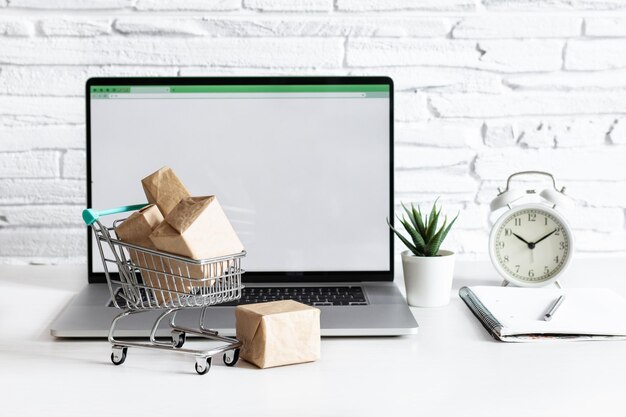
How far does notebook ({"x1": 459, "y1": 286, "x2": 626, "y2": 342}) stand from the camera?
1.03 meters

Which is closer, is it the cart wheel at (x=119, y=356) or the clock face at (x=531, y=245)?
the cart wheel at (x=119, y=356)

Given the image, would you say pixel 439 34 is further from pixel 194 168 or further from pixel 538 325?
pixel 538 325

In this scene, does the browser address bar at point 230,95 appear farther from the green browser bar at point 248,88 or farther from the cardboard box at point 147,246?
the cardboard box at point 147,246

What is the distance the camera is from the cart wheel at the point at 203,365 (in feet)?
2.93

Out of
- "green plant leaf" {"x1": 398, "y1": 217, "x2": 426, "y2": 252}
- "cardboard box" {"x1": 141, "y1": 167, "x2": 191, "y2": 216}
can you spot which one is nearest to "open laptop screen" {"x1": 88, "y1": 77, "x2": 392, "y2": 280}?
"green plant leaf" {"x1": 398, "y1": 217, "x2": 426, "y2": 252}

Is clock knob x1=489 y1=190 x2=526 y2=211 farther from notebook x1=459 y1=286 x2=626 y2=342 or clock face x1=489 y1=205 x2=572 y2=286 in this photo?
notebook x1=459 y1=286 x2=626 y2=342

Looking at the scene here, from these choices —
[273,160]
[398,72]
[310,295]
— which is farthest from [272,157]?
[398,72]

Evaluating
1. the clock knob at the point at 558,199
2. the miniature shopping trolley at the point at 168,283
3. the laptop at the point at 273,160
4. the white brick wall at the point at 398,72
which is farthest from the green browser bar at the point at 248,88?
the miniature shopping trolley at the point at 168,283

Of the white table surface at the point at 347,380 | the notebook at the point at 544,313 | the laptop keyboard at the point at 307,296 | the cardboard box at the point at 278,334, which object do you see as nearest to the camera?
the white table surface at the point at 347,380

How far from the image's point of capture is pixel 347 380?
880mm

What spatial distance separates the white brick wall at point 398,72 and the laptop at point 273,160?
0.25 m

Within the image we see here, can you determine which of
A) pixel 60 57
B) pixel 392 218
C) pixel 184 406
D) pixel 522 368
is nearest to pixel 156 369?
pixel 184 406

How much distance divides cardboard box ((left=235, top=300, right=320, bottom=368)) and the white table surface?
0.02m

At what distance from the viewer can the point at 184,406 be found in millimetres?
802
